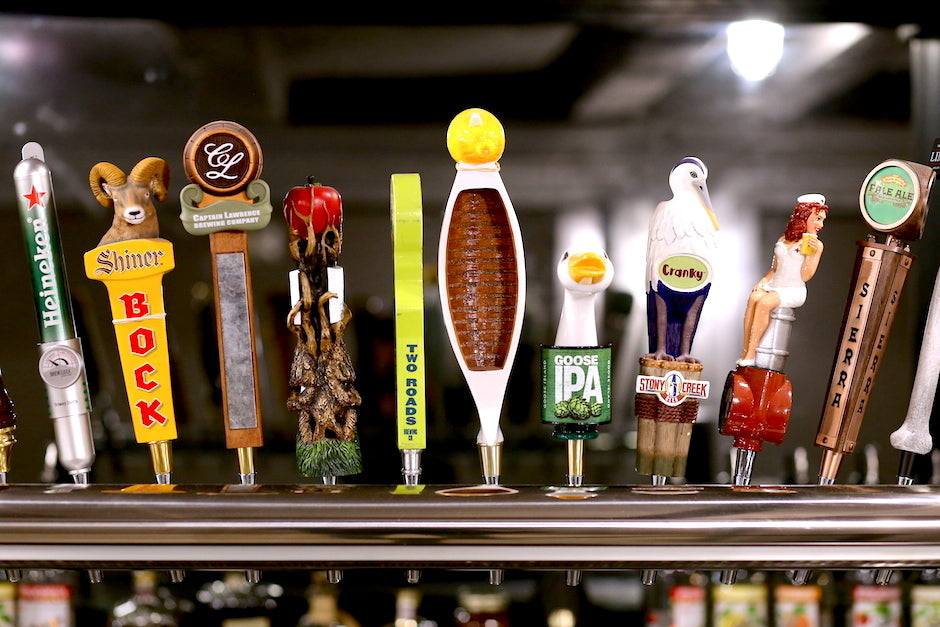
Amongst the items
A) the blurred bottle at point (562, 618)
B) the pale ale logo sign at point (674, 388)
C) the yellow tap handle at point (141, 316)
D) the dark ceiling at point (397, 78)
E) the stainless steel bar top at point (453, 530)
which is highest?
the dark ceiling at point (397, 78)

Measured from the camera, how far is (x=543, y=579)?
107 cm

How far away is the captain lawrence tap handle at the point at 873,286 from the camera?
791 millimetres

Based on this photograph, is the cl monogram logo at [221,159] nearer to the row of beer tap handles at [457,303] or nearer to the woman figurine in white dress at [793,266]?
the row of beer tap handles at [457,303]

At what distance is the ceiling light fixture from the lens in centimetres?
103

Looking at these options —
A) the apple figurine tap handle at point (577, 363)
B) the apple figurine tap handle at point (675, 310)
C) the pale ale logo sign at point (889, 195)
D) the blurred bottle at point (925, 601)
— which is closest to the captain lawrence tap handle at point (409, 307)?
the apple figurine tap handle at point (577, 363)

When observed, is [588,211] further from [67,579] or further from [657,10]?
[67,579]

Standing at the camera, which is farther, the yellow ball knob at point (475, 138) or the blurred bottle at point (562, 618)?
the blurred bottle at point (562, 618)

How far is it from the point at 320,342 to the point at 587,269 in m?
0.28

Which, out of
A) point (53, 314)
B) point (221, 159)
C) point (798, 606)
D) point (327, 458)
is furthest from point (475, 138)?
point (798, 606)

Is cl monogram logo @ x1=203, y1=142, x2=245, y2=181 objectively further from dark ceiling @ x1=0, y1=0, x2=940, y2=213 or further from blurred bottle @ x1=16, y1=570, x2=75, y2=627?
blurred bottle @ x1=16, y1=570, x2=75, y2=627

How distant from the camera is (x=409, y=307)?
80cm

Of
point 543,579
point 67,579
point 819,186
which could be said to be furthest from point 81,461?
point 819,186

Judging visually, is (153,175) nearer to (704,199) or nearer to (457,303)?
(457,303)

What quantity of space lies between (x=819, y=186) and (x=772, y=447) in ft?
1.14
